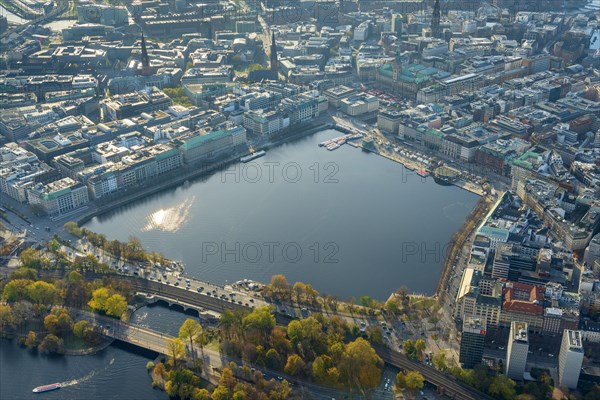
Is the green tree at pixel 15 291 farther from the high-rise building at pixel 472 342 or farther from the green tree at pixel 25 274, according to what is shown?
the high-rise building at pixel 472 342

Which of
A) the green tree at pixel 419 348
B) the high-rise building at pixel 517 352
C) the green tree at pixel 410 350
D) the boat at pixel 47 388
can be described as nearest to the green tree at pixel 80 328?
the boat at pixel 47 388

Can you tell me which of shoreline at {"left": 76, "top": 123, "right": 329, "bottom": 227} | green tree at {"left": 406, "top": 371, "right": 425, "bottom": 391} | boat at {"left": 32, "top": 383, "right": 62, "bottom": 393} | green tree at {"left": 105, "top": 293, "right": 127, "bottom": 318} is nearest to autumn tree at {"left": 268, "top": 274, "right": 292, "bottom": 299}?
green tree at {"left": 105, "top": 293, "right": 127, "bottom": 318}

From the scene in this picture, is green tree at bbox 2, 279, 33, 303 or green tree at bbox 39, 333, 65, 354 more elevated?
green tree at bbox 2, 279, 33, 303

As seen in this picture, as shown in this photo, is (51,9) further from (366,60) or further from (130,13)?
(366,60)

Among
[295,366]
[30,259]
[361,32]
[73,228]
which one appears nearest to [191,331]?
[295,366]

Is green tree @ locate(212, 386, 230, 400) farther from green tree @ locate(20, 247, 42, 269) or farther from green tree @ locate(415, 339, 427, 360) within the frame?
green tree @ locate(20, 247, 42, 269)

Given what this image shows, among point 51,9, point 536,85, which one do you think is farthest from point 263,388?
point 51,9
